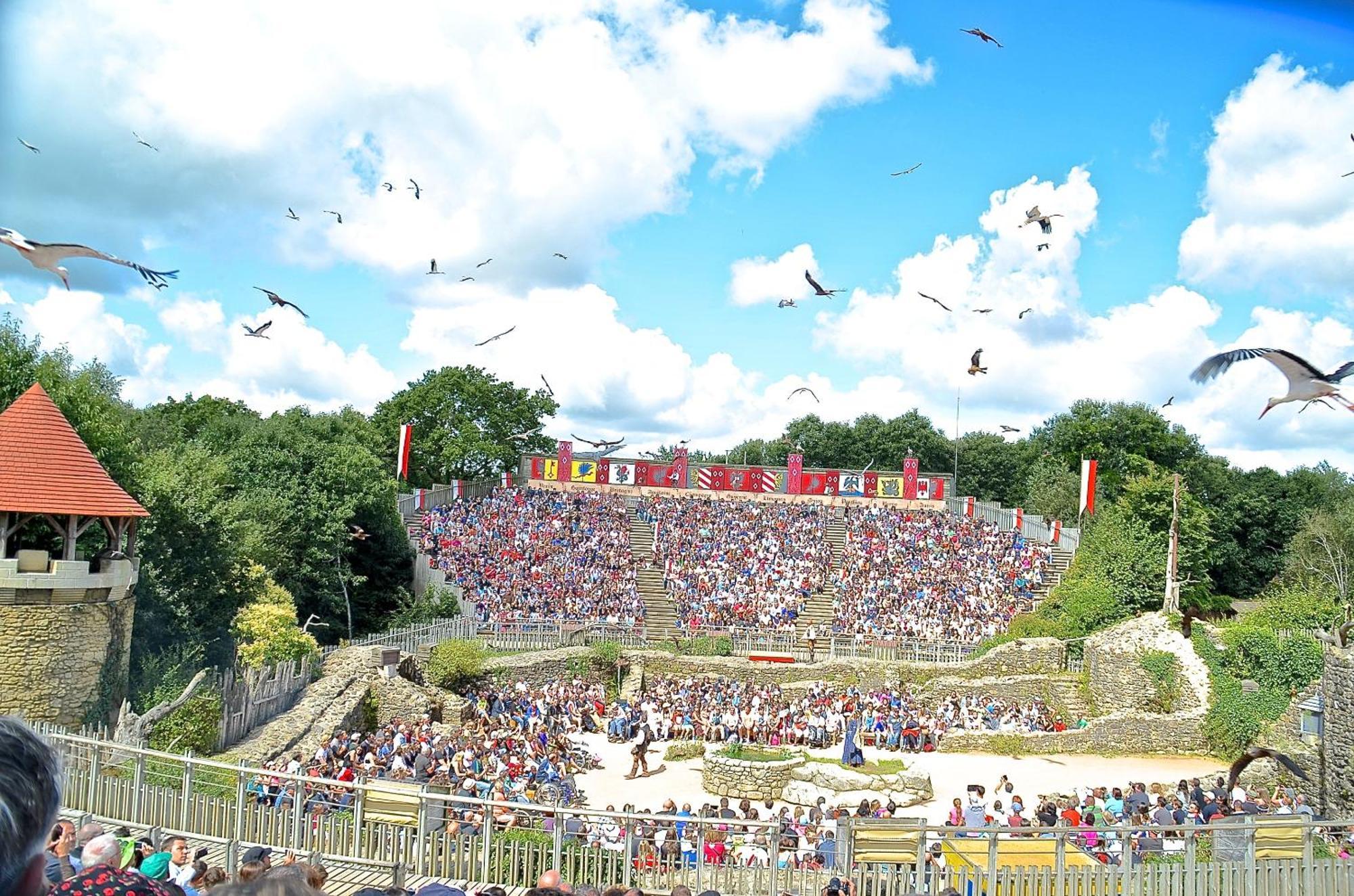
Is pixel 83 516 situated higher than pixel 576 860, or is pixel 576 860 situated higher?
pixel 83 516

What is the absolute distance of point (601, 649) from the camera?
990 inches

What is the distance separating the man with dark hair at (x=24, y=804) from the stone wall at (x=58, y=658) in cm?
1234

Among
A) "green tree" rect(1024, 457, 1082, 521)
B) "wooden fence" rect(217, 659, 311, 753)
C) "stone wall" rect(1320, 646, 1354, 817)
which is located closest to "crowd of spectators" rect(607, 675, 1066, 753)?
"wooden fence" rect(217, 659, 311, 753)

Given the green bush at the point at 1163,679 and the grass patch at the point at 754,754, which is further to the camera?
the green bush at the point at 1163,679

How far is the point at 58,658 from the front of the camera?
12773 mm

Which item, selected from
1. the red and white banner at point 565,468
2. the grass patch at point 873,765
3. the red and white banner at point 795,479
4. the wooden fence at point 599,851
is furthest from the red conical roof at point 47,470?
the red and white banner at point 795,479

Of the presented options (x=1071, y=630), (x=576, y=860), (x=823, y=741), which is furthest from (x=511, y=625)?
(x=576, y=860)

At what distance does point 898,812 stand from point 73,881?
1432cm

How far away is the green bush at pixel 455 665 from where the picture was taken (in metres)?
22.7

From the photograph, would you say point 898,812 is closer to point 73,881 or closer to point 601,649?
point 601,649

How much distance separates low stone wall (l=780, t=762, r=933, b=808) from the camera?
52.1 ft

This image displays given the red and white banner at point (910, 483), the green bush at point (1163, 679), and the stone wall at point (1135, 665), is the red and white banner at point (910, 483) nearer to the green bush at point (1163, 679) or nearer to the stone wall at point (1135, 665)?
the stone wall at point (1135, 665)

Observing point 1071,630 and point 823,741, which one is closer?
point 823,741

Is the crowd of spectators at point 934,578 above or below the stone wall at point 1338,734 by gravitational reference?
above
